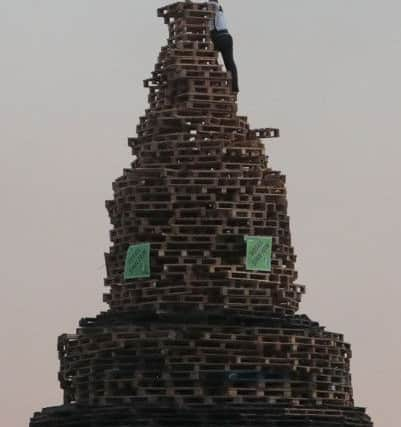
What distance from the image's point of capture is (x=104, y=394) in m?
132

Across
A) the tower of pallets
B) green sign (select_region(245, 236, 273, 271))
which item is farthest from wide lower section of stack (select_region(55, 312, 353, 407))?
green sign (select_region(245, 236, 273, 271))

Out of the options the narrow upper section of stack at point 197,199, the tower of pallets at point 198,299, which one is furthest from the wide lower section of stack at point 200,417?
the narrow upper section of stack at point 197,199

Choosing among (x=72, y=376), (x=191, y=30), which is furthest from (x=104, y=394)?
(x=191, y=30)

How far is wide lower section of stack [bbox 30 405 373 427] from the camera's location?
129750 mm

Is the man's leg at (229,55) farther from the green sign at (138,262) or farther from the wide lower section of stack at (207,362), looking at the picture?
the wide lower section of stack at (207,362)

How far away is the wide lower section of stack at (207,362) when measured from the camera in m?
131

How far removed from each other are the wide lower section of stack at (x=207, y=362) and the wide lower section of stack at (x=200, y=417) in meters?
0.30

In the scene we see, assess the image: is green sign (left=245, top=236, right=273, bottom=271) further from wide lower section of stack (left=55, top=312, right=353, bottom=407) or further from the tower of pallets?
wide lower section of stack (left=55, top=312, right=353, bottom=407)

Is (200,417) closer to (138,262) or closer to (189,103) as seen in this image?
(138,262)

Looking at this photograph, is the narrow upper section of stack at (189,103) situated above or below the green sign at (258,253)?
above

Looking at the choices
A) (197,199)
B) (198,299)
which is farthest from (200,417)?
(197,199)

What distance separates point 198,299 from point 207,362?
1891mm

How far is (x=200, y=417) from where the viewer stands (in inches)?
5108

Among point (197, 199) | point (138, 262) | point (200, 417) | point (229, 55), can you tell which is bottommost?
point (200, 417)
